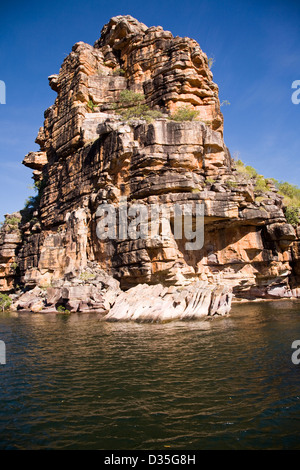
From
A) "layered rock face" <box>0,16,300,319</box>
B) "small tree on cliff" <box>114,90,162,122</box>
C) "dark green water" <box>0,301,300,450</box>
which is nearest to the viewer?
"dark green water" <box>0,301,300,450</box>

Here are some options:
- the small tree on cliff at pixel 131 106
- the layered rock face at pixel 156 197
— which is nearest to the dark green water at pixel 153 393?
the layered rock face at pixel 156 197

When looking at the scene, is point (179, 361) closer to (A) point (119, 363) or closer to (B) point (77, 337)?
(A) point (119, 363)

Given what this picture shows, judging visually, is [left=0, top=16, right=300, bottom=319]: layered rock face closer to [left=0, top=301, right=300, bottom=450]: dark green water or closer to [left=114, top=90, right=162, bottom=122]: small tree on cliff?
[left=114, top=90, right=162, bottom=122]: small tree on cliff

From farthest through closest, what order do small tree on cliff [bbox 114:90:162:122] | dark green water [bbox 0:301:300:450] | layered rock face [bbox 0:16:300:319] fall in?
small tree on cliff [bbox 114:90:162:122] < layered rock face [bbox 0:16:300:319] < dark green water [bbox 0:301:300:450]

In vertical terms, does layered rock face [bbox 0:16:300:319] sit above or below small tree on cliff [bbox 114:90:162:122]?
below

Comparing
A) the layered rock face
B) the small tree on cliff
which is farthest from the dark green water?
the small tree on cliff

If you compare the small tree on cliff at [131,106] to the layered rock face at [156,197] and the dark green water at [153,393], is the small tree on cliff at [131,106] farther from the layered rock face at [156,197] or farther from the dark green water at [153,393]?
the dark green water at [153,393]

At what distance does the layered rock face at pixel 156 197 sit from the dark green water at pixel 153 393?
27.3 ft

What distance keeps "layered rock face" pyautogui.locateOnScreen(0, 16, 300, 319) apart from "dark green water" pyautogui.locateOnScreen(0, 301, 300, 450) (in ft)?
27.3

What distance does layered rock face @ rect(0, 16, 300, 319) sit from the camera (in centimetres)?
3014

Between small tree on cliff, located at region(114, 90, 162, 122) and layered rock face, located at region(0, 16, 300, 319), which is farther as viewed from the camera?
small tree on cliff, located at region(114, 90, 162, 122)

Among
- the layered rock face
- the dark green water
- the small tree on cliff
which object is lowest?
the dark green water

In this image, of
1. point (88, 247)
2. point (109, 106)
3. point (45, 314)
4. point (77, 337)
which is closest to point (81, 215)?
point (88, 247)

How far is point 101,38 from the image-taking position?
53.2m
